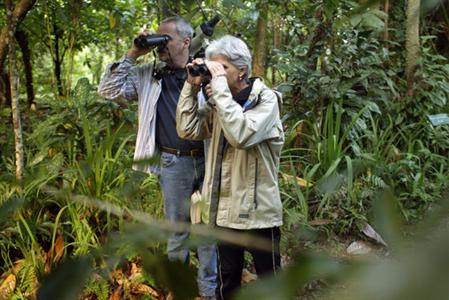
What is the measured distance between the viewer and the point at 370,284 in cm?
25

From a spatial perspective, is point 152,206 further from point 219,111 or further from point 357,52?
point 357,52

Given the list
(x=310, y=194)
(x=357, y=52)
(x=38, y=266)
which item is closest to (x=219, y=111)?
(x=38, y=266)

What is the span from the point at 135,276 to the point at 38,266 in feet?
1.84

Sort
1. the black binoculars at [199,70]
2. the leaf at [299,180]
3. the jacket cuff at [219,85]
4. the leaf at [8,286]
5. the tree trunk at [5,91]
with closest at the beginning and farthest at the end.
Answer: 1. the jacket cuff at [219,85]
2. the black binoculars at [199,70]
3. the leaf at [8,286]
4. the leaf at [299,180]
5. the tree trunk at [5,91]

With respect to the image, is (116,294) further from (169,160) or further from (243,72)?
(243,72)

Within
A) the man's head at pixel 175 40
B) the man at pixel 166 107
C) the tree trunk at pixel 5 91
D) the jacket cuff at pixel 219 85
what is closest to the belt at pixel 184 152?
the man at pixel 166 107

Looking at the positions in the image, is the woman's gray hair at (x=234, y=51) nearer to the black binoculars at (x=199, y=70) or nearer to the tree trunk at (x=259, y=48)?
the black binoculars at (x=199, y=70)

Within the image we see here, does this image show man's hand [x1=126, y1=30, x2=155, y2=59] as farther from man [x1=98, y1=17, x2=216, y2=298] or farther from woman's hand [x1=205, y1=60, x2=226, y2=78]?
woman's hand [x1=205, y1=60, x2=226, y2=78]

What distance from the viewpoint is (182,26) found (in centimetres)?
254

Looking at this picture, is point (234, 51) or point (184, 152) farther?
point (184, 152)

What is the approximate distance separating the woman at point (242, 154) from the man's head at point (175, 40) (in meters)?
0.43

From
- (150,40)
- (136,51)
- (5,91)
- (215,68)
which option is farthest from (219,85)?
(5,91)

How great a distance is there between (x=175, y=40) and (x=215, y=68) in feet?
2.10

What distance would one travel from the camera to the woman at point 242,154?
2.08m
